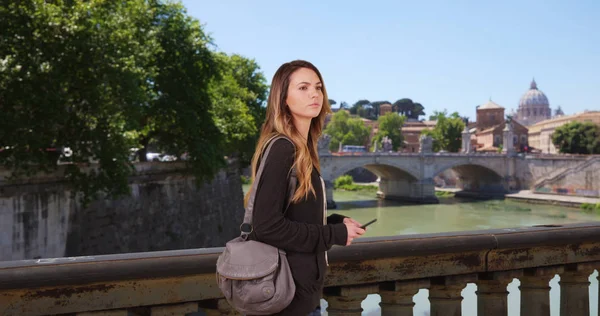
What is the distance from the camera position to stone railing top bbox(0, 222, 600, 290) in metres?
2.09

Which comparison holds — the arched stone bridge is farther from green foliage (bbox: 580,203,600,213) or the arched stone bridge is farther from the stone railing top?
the stone railing top

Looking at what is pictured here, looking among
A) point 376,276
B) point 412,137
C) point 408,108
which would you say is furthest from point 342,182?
point 408,108

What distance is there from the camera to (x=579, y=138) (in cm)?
6009

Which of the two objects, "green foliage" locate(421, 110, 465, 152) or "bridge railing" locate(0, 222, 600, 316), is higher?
"green foliage" locate(421, 110, 465, 152)

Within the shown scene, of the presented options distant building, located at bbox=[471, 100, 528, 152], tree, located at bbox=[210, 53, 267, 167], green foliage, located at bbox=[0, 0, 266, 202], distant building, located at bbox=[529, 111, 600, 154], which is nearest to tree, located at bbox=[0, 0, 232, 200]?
green foliage, located at bbox=[0, 0, 266, 202]

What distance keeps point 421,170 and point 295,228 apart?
45617mm

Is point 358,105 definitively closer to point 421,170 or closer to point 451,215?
point 421,170

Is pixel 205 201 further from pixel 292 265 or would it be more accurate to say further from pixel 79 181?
pixel 292 265

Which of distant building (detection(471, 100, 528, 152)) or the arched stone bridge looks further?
distant building (detection(471, 100, 528, 152))

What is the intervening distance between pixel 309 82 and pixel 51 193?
35.6 ft

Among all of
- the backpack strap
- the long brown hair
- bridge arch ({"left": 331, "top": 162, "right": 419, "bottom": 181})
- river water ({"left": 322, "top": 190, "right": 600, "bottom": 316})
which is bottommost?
river water ({"left": 322, "top": 190, "right": 600, "bottom": 316})

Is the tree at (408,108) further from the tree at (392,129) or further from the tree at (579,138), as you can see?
the tree at (579,138)

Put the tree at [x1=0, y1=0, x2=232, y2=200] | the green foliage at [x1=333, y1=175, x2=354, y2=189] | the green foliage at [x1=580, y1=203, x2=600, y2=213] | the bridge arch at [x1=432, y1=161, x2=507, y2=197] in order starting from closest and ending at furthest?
the tree at [x1=0, y1=0, x2=232, y2=200] → the green foliage at [x1=580, y1=203, x2=600, y2=213] → the bridge arch at [x1=432, y1=161, x2=507, y2=197] → the green foliage at [x1=333, y1=175, x2=354, y2=189]

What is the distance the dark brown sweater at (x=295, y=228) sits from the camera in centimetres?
187
